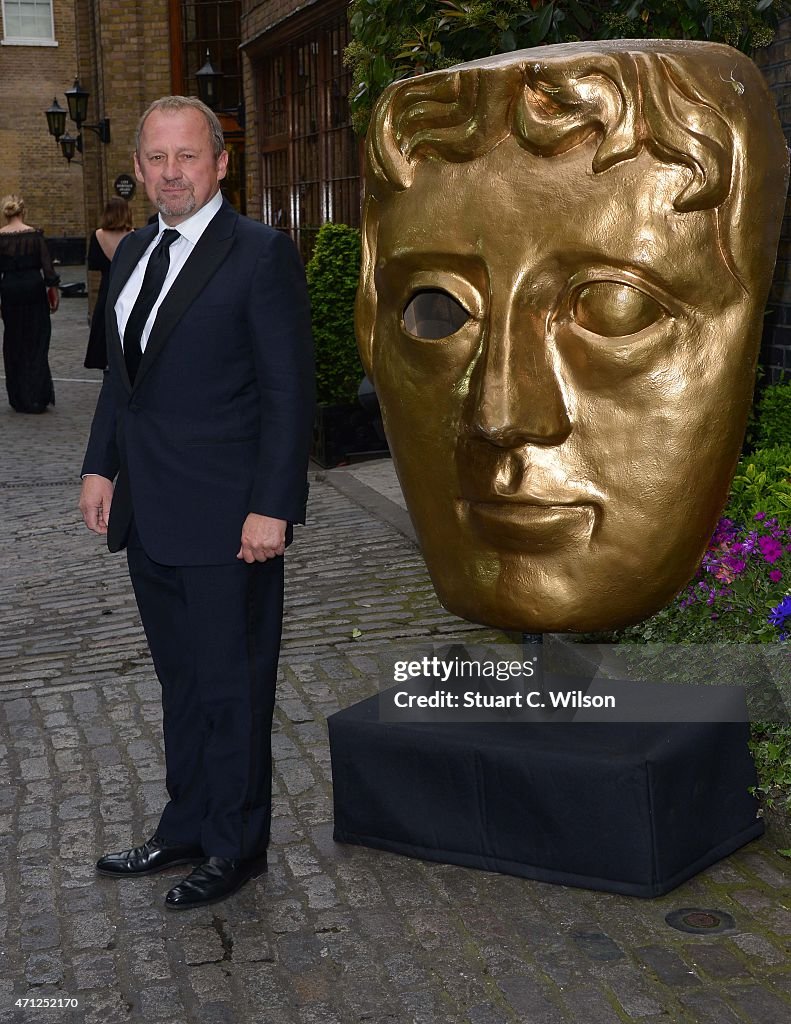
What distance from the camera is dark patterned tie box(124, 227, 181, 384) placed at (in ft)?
11.6

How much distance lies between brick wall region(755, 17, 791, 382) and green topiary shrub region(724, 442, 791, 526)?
1.91 feet

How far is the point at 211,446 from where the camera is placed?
350cm

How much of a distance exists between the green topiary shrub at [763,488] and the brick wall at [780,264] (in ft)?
1.91

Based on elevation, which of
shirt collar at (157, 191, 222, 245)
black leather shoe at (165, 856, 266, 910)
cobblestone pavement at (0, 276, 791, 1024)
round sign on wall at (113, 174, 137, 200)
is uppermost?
round sign on wall at (113, 174, 137, 200)

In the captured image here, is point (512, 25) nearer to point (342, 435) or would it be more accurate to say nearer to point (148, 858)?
point (148, 858)

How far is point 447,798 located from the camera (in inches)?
146

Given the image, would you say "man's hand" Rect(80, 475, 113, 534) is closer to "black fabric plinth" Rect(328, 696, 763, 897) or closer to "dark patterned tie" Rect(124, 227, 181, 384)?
"dark patterned tie" Rect(124, 227, 181, 384)

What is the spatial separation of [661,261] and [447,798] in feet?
5.45

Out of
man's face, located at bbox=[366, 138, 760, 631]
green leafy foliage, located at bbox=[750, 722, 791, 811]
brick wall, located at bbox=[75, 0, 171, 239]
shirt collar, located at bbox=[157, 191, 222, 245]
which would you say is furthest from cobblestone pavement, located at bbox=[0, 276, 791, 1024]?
brick wall, located at bbox=[75, 0, 171, 239]

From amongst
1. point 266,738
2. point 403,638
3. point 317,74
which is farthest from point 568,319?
point 317,74

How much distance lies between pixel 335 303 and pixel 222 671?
6492mm

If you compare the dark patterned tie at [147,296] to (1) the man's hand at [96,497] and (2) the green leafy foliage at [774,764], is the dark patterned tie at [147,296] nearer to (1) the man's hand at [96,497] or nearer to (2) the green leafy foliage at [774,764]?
(1) the man's hand at [96,497]

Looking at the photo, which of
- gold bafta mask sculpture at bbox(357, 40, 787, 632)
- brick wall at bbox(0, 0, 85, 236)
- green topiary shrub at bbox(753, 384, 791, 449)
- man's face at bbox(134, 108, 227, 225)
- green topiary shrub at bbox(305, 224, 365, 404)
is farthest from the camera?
brick wall at bbox(0, 0, 85, 236)

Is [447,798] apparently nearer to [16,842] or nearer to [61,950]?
[61,950]
